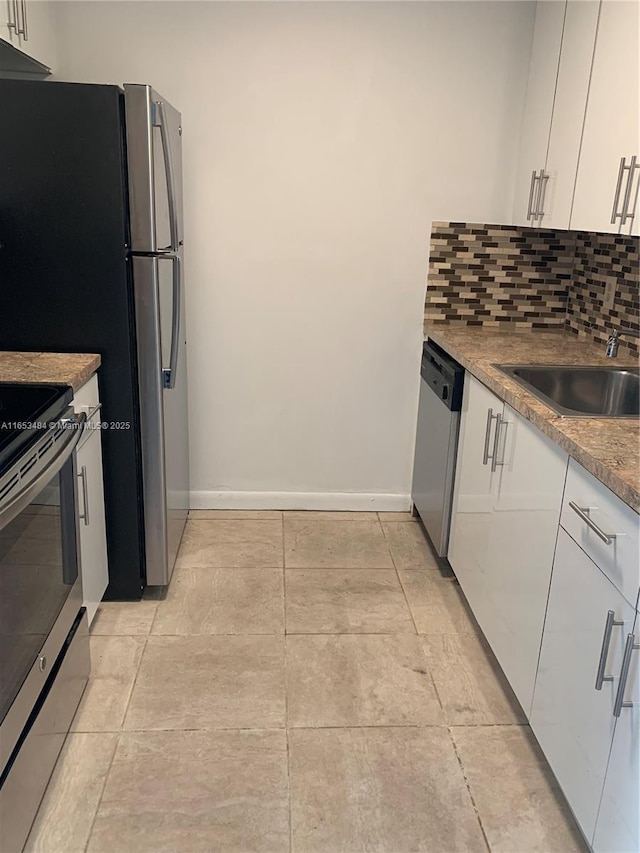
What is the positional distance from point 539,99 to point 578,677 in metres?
2.25

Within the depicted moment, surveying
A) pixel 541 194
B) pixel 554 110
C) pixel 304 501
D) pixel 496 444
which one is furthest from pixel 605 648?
pixel 304 501

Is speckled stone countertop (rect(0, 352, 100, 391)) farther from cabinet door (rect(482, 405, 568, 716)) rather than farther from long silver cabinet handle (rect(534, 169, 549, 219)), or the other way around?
long silver cabinet handle (rect(534, 169, 549, 219))

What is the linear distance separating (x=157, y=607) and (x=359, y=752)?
3.32 ft

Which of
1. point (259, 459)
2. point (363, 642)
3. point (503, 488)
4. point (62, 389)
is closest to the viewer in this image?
point (62, 389)

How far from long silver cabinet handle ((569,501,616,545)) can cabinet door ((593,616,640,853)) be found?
0.58 ft

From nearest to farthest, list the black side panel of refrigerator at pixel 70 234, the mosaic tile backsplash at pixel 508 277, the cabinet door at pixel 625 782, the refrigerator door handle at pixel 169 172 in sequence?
the cabinet door at pixel 625 782 → the black side panel of refrigerator at pixel 70 234 → the refrigerator door handle at pixel 169 172 → the mosaic tile backsplash at pixel 508 277

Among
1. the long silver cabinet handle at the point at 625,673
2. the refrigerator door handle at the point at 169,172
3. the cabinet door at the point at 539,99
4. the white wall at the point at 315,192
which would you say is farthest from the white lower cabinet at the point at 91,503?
the cabinet door at the point at 539,99

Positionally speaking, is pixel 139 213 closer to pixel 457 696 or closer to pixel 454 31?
pixel 454 31

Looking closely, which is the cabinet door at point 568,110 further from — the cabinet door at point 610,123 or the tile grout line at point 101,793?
the tile grout line at point 101,793

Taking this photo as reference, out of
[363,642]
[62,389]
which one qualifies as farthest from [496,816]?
[62,389]

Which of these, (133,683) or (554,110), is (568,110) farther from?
(133,683)

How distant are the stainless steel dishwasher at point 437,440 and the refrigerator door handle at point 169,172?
116cm

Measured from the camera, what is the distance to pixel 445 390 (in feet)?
9.12

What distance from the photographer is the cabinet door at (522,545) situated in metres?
1.84
